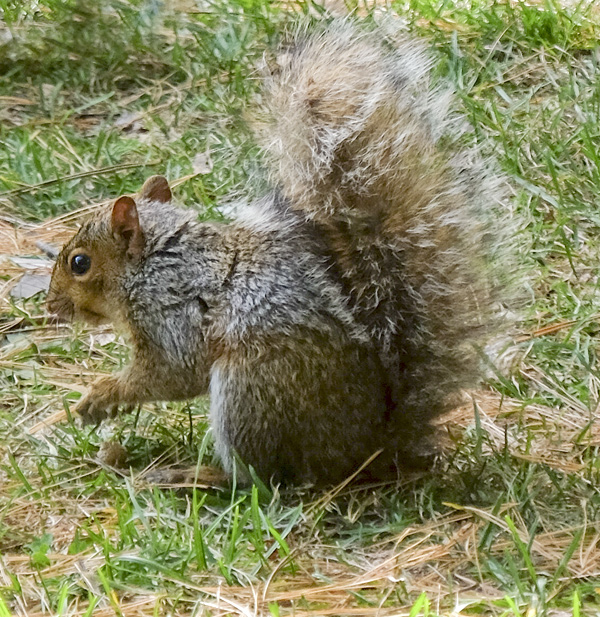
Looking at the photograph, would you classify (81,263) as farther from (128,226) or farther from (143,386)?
(143,386)

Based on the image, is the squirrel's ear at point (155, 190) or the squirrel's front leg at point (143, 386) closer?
the squirrel's front leg at point (143, 386)

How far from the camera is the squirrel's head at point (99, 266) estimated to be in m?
2.34

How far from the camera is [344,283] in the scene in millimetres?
2133

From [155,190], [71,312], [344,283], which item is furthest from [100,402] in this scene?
[344,283]

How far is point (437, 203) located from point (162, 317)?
25.2 inches

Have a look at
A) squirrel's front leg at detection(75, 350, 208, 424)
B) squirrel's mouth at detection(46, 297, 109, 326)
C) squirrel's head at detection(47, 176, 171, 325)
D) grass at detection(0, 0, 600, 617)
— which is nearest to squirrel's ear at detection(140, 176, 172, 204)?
squirrel's head at detection(47, 176, 171, 325)

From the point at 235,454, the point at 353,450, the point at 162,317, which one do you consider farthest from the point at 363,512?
the point at 162,317

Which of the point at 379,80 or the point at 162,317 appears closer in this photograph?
the point at 379,80

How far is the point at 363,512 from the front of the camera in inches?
84.7

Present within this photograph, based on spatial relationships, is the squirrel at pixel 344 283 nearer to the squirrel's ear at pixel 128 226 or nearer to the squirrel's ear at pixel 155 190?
the squirrel's ear at pixel 128 226

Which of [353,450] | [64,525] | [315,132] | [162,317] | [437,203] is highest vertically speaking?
[315,132]

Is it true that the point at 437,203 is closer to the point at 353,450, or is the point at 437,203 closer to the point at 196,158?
the point at 353,450

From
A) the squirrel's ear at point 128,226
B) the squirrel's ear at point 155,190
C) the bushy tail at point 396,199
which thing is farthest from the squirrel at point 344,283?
the squirrel's ear at point 155,190

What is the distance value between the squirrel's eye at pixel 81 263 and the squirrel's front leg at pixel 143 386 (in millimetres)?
236
